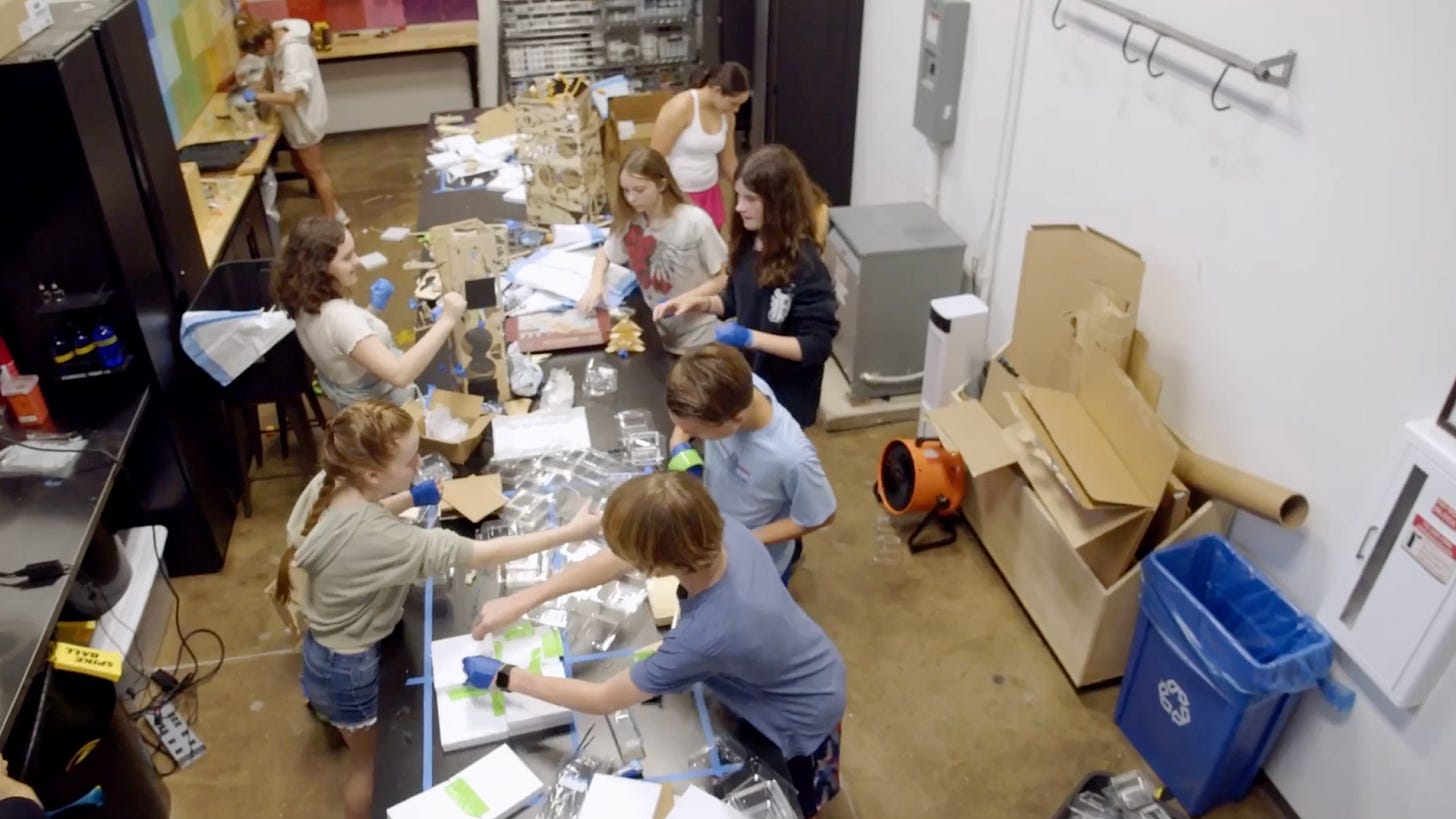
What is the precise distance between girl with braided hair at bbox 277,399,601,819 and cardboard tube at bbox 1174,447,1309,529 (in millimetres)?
1715

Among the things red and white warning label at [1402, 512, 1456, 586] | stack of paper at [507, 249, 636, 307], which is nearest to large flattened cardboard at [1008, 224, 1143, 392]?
red and white warning label at [1402, 512, 1456, 586]

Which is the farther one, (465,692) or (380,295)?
(380,295)

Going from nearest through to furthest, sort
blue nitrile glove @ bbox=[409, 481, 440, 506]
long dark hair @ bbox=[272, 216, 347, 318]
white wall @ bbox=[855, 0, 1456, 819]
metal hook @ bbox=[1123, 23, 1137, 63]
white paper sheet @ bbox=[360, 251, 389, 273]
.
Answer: white wall @ bbox=[855, 0, 1456, 819], blue nitrile glove @ bbox=[409, 481, 440, 506], long dark hair @ bbox=[272, 216, 347, 318], metal hook @ bbox=[1123, 23, 1137, 63], white paper sheet @ bbox=[360, 251, 389, 273]

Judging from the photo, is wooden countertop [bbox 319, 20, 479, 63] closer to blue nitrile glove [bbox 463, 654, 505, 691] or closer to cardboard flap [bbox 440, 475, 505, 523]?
cardboard flap [bbox 440, 475, 505, 523]

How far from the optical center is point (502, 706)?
1934 millimetres

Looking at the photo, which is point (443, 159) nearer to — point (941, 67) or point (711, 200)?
A: point (711, 200)

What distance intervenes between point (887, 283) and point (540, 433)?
1839 millimetres

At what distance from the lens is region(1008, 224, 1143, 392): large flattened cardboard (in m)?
3.01

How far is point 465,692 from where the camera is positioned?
77.4 inches

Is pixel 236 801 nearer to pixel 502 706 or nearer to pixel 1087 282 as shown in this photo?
pixel 502 706

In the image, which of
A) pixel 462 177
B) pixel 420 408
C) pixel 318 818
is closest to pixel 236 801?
pixel 318 818

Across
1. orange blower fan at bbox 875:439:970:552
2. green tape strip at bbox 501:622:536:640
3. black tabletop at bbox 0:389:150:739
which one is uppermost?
green tape strip at bbox 501:622:536:640

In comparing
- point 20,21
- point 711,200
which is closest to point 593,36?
point 711,200

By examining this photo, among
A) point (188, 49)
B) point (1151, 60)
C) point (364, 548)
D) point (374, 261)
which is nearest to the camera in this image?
point (364, 548)
